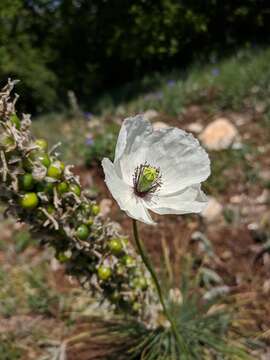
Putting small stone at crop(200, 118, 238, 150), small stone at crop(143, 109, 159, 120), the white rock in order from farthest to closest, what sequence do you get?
small stone at crop(143, 109, 159, 120) < small stone at crop(200, 118, 238, 150) < the white rock

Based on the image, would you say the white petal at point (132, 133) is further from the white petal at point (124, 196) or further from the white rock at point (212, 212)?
the white rock at point (212, 212)

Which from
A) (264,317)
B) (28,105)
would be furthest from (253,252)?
(28,105)

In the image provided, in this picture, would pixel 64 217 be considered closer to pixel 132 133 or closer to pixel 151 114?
pixel 132 133

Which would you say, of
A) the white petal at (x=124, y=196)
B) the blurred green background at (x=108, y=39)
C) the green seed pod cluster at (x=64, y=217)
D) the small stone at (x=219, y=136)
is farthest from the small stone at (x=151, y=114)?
the white petal at (x=124, y=196)

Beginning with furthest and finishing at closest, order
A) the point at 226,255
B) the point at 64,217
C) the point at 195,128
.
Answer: the point at 195,128
the point at 226,255
the point at 64,217

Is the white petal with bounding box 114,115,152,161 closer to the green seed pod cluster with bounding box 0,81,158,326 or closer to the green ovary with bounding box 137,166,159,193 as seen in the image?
the green ovary with bounding box 137,166,159,193

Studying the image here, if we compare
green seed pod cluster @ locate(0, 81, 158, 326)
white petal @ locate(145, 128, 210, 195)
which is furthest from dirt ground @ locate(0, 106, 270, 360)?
white petal @ locate(145, 128, 210, 195)

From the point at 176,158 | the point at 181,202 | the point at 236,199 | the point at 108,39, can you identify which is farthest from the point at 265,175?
the point at 108,39
